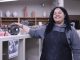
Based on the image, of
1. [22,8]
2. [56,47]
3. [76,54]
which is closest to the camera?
[56,47]

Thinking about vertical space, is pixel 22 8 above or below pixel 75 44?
above

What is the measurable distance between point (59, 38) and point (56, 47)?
96 millimetres

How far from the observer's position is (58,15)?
81.5 inches

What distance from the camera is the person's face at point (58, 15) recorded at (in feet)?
6.78

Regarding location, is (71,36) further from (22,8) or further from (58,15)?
(22,8)

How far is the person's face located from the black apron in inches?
5.0

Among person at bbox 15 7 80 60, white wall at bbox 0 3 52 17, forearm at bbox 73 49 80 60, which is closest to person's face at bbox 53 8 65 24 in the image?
person at bbox 15 7 80 60

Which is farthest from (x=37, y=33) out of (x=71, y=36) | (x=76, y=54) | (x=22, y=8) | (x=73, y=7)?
(x=73, y=7)

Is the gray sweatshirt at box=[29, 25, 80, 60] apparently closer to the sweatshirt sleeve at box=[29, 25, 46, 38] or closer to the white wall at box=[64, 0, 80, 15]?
the sweatshirt sleeve at box=[29, 25, 46, 38]

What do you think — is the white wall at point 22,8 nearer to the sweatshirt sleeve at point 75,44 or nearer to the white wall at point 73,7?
the white wall at point 73,7

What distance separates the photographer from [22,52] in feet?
6.79

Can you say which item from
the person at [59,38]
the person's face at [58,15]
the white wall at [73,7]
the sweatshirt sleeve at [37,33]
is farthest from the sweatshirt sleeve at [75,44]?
the white wall at [73,7]

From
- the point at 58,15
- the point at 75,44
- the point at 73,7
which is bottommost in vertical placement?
the point at 75,44

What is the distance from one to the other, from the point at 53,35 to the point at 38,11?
7088 millimetres
